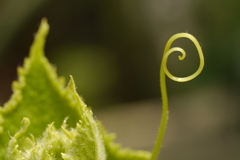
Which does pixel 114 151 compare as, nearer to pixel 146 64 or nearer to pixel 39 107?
pixel 39 107

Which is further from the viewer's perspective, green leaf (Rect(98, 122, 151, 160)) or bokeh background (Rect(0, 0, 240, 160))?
bokeh background (Rect(0, 0, 240, 160))

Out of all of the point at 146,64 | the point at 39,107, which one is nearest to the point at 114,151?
the point at 39,107

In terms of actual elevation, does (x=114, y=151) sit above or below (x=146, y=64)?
below

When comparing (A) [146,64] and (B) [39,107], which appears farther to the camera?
→ (A) [146,64]

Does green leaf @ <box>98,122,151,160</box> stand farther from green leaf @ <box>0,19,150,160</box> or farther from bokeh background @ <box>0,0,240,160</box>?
bokeh background @ <box>0,0,240,160</box>

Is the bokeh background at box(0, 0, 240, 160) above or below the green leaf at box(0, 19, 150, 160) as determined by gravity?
above

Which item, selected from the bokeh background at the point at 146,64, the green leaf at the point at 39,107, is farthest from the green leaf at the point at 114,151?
the bokeh background at the point at 146,64

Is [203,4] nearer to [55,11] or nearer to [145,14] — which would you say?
[145,14]

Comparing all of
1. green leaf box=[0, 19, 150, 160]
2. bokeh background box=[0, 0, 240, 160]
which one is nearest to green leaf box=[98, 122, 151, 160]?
green leaf box=[0, 19, 150, 160]

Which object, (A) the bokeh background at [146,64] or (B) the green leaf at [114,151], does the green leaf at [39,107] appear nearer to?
(B) the green leaf at [114,151]
